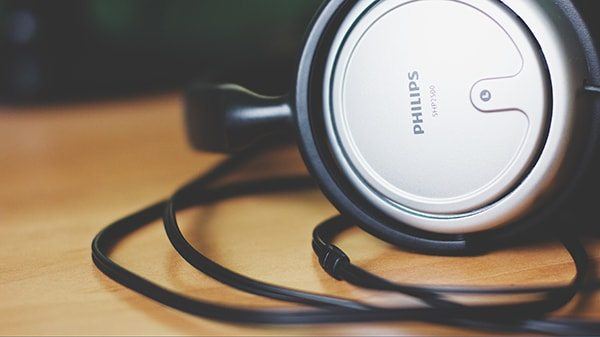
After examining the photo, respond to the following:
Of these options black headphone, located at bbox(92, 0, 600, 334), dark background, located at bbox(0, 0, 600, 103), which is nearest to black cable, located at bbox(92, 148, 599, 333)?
black headphone, located at bbox(92, 0, 600, 334)

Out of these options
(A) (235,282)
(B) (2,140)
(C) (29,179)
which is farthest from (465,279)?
(B) (2,140)

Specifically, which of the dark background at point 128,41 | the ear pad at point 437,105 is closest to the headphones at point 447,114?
the ear pad at point 437,105

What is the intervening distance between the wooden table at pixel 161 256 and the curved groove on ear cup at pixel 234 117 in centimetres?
7

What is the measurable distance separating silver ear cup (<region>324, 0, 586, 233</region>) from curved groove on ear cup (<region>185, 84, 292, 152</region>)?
Answer: 0.04 metres

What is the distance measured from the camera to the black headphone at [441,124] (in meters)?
0.43

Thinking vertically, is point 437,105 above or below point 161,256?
above

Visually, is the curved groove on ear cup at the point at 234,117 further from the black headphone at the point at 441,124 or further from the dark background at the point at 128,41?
the dark background at the point at 128,41

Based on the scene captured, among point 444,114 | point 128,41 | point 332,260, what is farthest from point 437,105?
point 128,41

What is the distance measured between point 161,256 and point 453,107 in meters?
0.22

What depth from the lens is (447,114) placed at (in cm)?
45

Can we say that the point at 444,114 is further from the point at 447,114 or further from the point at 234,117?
the point at 234,117

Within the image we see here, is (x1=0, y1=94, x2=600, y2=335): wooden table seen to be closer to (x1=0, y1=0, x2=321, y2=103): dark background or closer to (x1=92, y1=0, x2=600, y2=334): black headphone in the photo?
(x1=92, y1=0, x2=600, y2=334): black headphone

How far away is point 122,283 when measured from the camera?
1.42 feet

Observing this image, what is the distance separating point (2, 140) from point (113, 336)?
2.26ft
